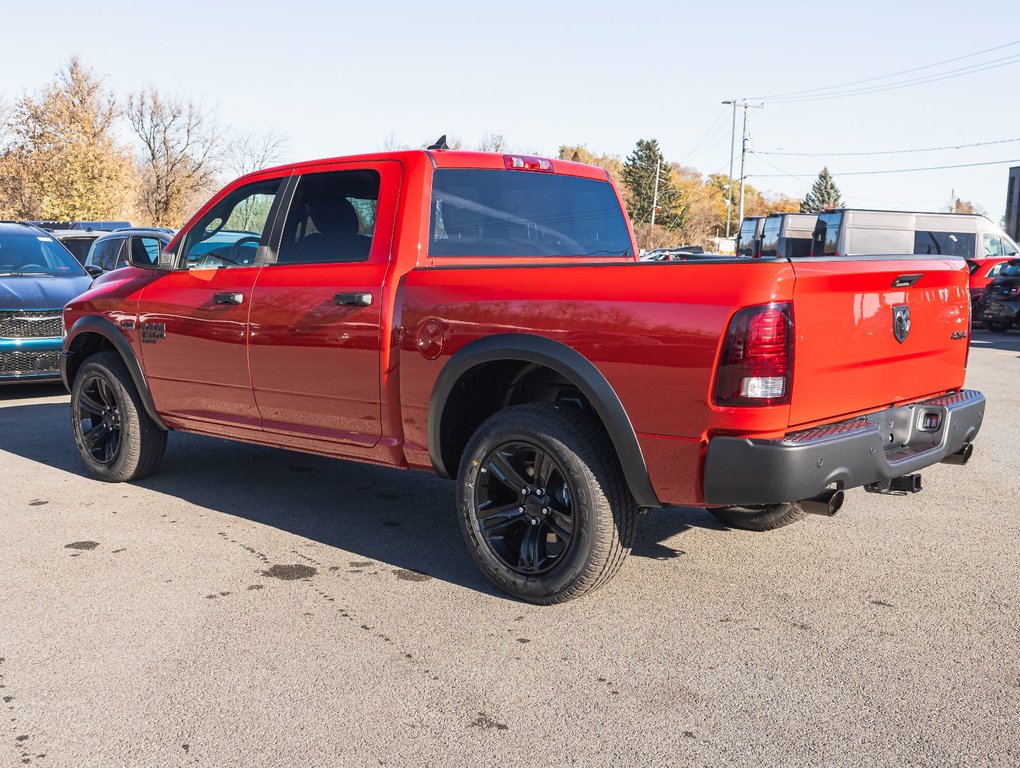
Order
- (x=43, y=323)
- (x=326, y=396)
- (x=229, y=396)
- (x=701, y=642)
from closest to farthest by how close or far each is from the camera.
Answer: (x=701, y=642) < (x=326, y=396) < (x=229, y=396) < (x=43, y=323)

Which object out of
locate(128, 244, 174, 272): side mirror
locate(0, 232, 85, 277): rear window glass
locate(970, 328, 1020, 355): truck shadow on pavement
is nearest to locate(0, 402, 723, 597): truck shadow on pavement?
locate(128, 244, 174, 272): side mirror

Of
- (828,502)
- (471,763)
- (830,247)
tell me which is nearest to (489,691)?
(471,763)

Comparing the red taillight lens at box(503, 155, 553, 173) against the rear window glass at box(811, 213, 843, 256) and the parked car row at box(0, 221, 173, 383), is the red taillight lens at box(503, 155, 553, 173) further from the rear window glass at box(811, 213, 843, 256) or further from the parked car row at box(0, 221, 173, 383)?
the rear window glass at box(811, 213, 843, 256)

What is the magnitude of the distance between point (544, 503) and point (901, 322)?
161 cm

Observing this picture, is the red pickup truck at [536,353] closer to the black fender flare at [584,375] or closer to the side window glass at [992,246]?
the black fender flare at [584,375]

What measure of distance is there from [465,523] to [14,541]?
2.40 meters

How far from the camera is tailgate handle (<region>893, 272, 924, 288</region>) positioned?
150 inches

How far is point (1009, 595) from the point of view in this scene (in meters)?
4.10

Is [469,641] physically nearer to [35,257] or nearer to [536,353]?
[536,353]

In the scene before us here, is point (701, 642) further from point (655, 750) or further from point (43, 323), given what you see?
point (43, 323)

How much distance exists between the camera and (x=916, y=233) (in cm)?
2478

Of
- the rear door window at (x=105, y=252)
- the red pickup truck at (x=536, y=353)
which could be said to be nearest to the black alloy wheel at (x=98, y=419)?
the red pickup truck at (x=536, y=353)

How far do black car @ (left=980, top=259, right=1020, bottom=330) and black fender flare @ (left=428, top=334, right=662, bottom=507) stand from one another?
19.2m

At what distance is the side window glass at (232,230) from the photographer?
525 cm
